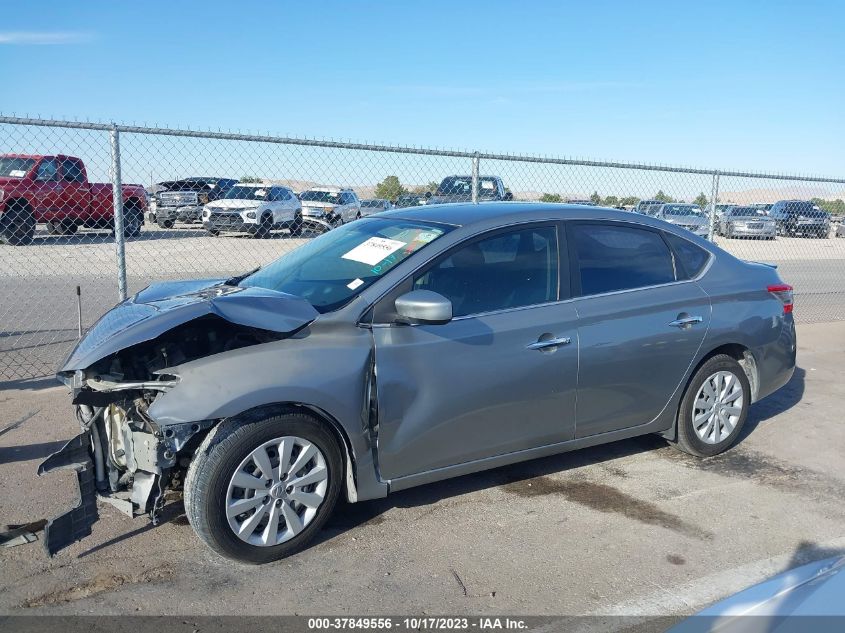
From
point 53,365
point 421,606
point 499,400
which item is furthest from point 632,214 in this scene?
point 53,365

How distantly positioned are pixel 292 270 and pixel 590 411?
2.00 meters

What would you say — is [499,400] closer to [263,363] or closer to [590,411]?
[590,411]

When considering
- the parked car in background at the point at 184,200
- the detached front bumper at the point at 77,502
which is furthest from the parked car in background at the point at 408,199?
the parked car in background at the point at 184,200

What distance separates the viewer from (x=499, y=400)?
4355 millimetres

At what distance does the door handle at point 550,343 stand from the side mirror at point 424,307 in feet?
2.10

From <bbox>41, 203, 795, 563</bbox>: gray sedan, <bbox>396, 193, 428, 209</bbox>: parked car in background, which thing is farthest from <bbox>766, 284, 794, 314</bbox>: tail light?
<bbox>396, 193, 428, 209</bbox>: parked car in background

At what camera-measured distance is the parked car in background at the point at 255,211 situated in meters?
12.1

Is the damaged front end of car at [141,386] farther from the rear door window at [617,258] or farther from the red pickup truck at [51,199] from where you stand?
the red pickup truck at [51,199]

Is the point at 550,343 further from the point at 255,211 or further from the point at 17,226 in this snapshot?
the point at 17,226

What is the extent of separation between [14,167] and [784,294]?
50.1 feet

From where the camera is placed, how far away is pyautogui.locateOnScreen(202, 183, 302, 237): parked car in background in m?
12.1

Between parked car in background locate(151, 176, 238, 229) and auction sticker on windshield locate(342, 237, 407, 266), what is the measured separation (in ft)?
42.5

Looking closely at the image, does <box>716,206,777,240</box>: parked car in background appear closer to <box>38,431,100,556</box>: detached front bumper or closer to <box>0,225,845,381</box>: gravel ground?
<box>0,225,845,381</box>: gravel ground

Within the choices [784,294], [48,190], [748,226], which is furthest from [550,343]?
[748,226]
